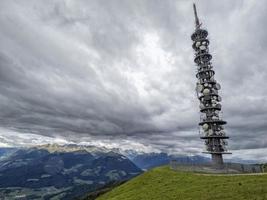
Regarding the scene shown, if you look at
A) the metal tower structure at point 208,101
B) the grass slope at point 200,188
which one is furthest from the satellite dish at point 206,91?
the grass slope at point 200,188

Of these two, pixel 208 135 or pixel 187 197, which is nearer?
pixel 187 197

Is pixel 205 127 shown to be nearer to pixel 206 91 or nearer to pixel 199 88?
pixel 206 91

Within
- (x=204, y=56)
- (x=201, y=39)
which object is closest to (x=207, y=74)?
(x=204, y=56)

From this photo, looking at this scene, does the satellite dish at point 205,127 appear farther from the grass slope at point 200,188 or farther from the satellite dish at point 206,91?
the grass slope at point 200,188

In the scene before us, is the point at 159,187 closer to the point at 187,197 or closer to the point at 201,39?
the point at 187,197

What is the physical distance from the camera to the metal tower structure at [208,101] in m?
99.1

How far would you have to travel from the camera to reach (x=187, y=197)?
44594mm

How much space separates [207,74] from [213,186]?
66.0m

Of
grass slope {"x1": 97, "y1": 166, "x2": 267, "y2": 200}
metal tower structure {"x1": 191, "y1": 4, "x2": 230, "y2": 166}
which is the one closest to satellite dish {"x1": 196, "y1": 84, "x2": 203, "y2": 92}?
metal tower structure {"x1": 191, "y1": 4, "x2": 230, "y2": 166}

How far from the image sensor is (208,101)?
104 m

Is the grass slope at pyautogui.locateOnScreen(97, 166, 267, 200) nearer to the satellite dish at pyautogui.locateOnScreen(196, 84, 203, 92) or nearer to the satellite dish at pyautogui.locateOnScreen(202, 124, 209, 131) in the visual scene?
the satellite dish at pyautogui.locateOnScreen(202, 124, 209, 131)

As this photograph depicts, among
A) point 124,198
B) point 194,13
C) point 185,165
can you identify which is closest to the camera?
point 124,198

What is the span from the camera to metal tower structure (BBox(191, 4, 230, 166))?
9914cm

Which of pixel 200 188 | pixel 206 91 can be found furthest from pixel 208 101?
pixel 200 188
